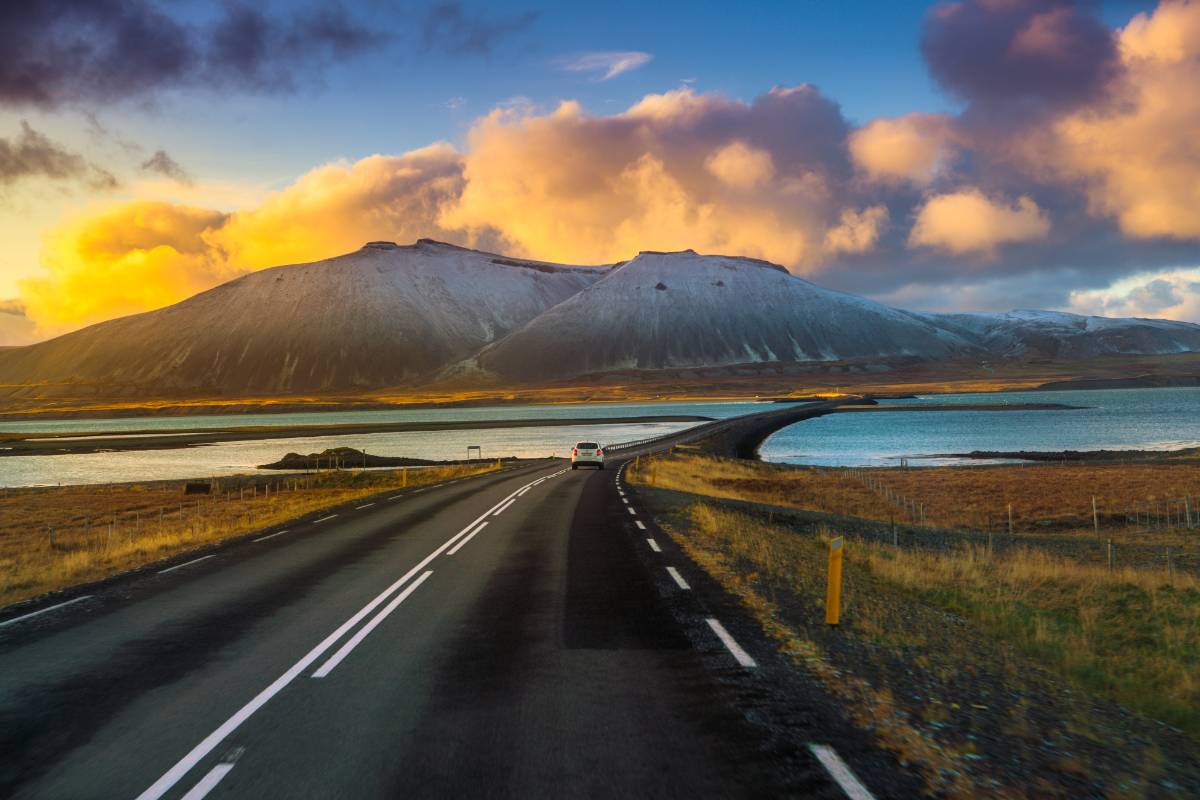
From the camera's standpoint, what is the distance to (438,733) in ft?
20.4

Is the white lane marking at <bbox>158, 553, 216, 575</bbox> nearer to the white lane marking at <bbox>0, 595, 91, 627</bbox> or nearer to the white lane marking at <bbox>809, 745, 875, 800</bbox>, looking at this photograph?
the white lane marking at <bbox>0, 595, 91, 627</bbox>

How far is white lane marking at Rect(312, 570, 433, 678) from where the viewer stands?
8.06m

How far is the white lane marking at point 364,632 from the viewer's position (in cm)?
806

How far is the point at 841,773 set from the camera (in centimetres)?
536

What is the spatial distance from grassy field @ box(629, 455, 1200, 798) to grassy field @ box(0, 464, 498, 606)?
12217mm

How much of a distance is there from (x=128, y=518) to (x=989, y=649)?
1602 inches

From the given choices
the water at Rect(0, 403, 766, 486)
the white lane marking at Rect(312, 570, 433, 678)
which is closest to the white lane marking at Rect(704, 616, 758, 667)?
the white lane marking at Rect(312, 570, 433, 678)

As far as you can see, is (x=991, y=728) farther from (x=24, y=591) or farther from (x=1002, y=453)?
(x=1002, y=453)

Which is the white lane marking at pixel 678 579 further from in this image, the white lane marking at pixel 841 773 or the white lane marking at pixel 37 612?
the white lane marking at pixel 37 612

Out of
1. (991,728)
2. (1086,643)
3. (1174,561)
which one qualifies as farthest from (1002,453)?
(991,728)

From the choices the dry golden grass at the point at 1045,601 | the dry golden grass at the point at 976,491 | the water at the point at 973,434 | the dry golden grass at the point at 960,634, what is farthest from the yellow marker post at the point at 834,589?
the water at the point at 973,434

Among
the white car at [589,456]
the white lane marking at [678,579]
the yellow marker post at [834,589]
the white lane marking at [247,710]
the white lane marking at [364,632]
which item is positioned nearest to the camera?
the white lane marking at [247,710]

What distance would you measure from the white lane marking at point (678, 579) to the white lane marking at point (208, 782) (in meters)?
7.57

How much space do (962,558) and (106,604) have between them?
18.2 m
